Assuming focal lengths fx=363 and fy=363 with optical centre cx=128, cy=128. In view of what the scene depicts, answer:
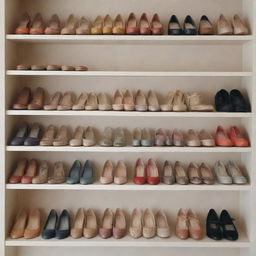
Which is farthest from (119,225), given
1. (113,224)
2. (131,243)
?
(131,243)

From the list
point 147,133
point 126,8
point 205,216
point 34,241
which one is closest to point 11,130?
point 34,241

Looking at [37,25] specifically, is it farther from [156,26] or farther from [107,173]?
[107,173]

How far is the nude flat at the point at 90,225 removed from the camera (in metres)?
2.65

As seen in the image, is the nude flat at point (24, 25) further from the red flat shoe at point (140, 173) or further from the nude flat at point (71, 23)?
the red flat shoe at point (140, 173)

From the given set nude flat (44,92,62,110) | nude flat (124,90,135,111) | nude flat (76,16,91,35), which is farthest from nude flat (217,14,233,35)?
nude flat (44,92,62,110)

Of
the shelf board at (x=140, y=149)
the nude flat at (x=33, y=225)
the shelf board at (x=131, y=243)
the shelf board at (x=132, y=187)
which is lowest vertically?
the shelf board at (x=131, y=243)

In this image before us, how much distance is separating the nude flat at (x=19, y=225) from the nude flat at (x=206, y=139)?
4.87ft

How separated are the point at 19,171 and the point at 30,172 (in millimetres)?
82

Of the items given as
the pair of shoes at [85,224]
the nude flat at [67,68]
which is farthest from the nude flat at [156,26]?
the pair of shoes at [85,224]

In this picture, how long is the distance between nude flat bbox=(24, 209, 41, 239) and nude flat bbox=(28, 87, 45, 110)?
2.74 feet

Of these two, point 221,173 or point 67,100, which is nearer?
point 221,173

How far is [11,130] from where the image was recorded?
2.80 meters

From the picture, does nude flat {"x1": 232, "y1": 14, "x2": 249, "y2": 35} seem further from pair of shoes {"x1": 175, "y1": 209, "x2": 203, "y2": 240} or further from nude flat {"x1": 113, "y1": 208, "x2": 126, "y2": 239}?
nude flat {"x1": 113, "y1": 208, "x2": 126, "y2": 239}

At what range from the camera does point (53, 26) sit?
2.80 metres
